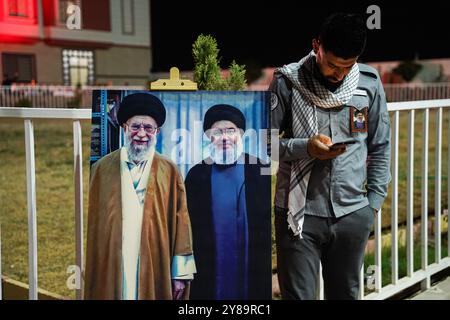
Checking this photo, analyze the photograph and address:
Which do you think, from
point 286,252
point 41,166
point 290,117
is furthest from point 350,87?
point 41,166

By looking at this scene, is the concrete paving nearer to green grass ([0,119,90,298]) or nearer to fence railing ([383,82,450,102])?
green grass ([0,119,90,298])

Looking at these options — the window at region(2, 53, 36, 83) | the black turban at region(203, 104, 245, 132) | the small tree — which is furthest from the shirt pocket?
the window at region(2, 53, 36, 83)

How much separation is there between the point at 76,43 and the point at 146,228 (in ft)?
77.4

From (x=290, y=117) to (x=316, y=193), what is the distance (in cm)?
30

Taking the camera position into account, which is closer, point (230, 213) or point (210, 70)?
point (230, 213)

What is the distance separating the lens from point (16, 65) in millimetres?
21453

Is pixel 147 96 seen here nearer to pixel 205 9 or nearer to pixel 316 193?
pixel 316 193

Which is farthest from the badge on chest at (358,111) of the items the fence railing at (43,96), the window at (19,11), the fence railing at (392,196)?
the window at (19,11)

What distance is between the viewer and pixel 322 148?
1866mm

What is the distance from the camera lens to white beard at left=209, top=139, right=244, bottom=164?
1958 millimetres

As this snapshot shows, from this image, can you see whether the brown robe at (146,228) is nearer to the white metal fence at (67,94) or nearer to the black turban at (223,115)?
the black turban at (223,115)

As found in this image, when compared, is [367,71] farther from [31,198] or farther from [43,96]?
[43,96]

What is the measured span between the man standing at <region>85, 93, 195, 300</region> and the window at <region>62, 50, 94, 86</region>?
22.1 metres

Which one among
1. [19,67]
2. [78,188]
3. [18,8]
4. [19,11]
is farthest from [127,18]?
[78,188]
